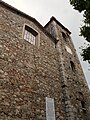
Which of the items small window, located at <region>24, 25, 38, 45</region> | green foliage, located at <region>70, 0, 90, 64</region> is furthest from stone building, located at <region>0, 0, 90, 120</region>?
green foliage, located at <region>70, 0, 90, 64</region>

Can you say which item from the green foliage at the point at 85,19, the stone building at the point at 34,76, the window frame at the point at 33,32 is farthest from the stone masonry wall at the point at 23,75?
the green foliage at the point at 85,19

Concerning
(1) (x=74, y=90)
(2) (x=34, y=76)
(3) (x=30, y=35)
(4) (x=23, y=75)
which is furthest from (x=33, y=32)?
(1) (x=74, y=90)

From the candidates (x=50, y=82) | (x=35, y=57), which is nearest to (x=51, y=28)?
(x=35, y=57)

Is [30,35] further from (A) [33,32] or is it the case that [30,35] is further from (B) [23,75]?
(B) [23,75]

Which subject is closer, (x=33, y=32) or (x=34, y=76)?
(x=34, y=76)

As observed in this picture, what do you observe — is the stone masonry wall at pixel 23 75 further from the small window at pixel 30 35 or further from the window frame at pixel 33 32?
the small window at pixel 30 35

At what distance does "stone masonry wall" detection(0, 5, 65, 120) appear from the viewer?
17.6ft

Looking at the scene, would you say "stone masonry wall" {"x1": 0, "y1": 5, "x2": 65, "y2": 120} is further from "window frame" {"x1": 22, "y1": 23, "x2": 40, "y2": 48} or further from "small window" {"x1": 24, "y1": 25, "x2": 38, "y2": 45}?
"small window" {"x1": 24, "y1": 25, "x2": 38, "y2": 45}

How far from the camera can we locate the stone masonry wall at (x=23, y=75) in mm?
5375

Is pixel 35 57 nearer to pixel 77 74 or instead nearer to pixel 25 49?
pixel 25 49

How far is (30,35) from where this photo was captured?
8.91 metres

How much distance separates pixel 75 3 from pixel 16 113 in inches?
201

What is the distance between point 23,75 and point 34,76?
67 centimetres

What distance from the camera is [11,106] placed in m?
5.17
